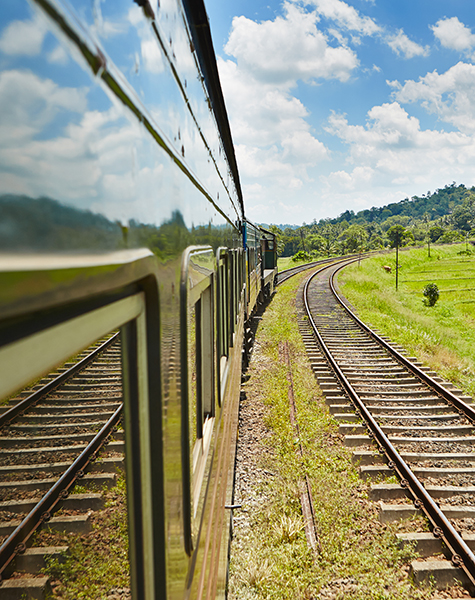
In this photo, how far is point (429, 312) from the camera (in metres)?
22.0

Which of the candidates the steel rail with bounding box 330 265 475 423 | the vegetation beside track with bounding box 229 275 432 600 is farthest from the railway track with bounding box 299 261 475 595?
the vegetation beside track with bounding box 229 275 432 600

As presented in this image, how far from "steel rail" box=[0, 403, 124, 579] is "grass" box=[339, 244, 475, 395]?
23.7 ft

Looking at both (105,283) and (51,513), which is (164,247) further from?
(51,513)

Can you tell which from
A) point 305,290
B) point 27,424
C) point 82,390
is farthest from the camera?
point 305,290

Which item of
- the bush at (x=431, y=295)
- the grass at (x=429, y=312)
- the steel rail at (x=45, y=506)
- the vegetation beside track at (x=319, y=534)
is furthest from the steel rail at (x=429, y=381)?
the bush at (x=431, y=295)

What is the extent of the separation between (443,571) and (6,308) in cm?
451

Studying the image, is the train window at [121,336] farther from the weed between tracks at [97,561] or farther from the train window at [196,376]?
the weed between tracks at [97,561]

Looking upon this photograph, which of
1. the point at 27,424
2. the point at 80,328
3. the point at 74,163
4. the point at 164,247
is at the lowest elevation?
the point at 27,424

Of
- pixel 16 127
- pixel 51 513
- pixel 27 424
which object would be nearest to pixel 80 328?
pixel 16 127

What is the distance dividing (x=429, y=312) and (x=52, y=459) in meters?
22.1

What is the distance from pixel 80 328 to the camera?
27.3 inches

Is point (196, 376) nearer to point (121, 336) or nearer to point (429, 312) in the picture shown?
point (121, 336)

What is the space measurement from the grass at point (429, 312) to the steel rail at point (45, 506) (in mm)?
7226

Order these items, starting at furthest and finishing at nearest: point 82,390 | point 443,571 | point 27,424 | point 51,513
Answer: point 82,390 < point 443,571 < point 27,424 < point 51,513
